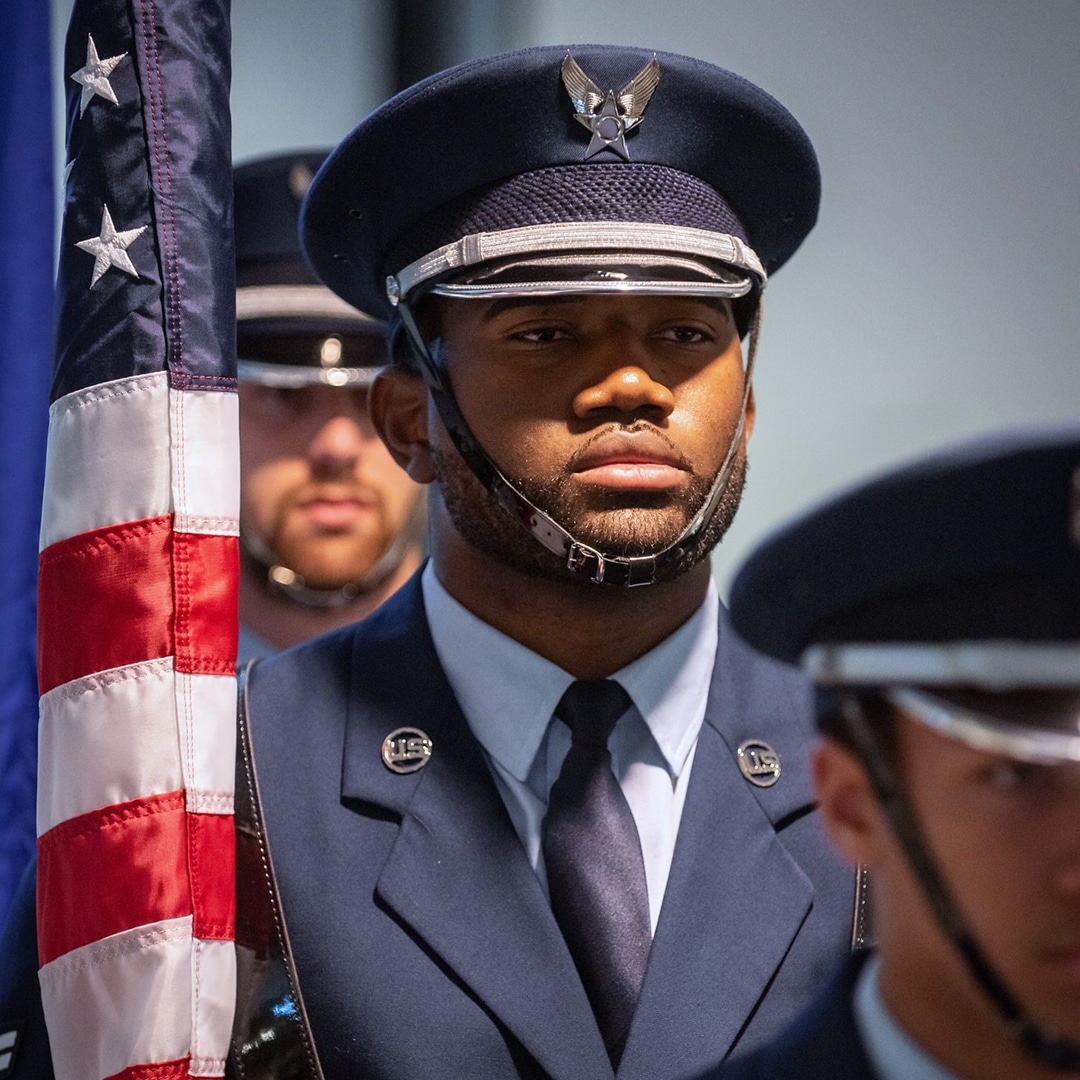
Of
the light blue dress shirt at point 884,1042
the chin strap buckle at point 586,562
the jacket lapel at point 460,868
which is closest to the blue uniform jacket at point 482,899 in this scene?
the jacket lapel at point 460,868

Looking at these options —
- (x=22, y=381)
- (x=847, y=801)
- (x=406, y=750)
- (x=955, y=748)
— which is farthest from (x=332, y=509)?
(x=955, y=748)

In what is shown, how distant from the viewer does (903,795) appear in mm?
1113

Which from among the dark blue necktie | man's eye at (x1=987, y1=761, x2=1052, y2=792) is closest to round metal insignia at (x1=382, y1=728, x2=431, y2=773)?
the dark blue necktie

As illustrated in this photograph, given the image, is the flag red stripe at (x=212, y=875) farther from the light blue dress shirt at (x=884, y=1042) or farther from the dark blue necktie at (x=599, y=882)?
the light blue dress shirt at (x=884, y=1042)

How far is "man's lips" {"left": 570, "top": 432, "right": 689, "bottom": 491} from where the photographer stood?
184 centimetres

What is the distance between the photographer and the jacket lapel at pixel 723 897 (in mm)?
1763

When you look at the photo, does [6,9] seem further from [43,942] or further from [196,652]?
[43,942]

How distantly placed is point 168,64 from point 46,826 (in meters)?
0.88

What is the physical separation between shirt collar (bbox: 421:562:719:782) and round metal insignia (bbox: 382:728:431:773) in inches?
2.6

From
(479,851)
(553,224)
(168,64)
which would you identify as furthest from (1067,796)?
(168,64)

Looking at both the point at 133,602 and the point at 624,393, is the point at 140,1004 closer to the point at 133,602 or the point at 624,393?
the point at 133,602

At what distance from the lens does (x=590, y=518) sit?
1.86 m

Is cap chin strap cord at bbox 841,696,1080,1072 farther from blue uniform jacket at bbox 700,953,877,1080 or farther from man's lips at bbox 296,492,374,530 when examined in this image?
man's lips at bbox 296,492,374,530

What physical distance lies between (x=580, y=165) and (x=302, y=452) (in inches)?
48.5
